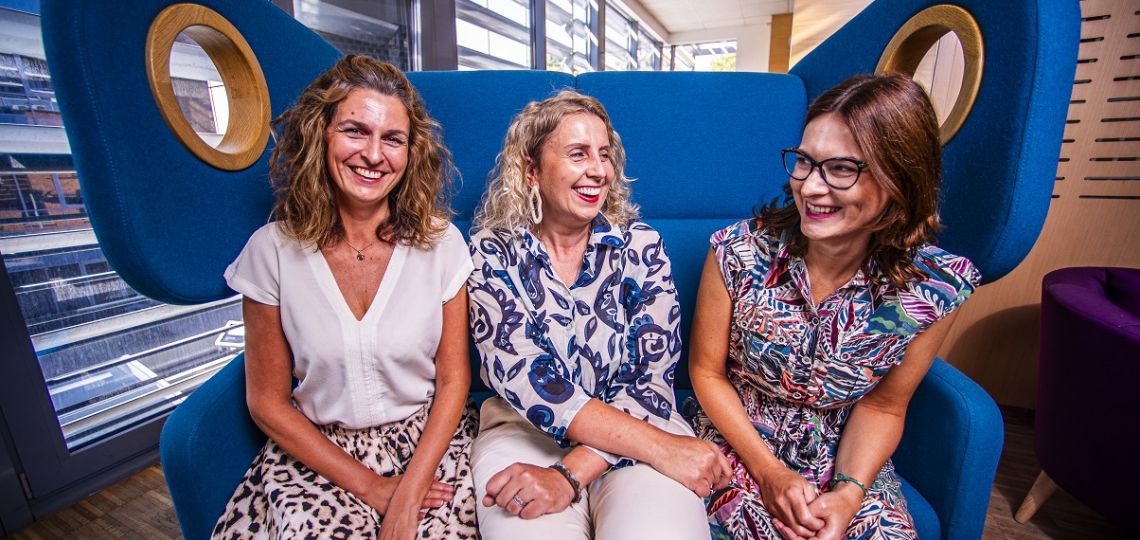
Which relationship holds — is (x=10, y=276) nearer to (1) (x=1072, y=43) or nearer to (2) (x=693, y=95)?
(2) (x=693, y=95)

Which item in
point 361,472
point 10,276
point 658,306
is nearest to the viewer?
point 361,472

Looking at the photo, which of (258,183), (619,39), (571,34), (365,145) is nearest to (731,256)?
(365,145)

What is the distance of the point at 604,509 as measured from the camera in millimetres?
986

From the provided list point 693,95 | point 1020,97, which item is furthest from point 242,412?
point 1020,97

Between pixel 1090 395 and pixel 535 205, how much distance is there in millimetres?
1687

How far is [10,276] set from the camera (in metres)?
1.62

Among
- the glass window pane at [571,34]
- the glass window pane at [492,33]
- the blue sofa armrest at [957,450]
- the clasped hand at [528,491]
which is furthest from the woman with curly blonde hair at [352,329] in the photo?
A: the glass window pane at [571,34]

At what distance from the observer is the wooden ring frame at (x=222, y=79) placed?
89cm

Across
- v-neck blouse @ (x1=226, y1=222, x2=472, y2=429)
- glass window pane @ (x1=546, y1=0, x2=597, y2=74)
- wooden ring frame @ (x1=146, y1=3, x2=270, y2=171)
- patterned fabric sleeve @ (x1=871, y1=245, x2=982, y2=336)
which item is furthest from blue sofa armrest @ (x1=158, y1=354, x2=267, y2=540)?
glass window pane @ (x1=546, y1=0, x2=597, y2=74)

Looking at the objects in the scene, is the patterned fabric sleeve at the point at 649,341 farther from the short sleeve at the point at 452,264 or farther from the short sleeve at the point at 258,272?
the short sleeve at the point at 258,272

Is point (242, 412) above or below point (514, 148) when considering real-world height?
below

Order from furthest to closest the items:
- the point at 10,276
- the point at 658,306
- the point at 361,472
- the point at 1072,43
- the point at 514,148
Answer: the point at 10,276
the point at 514,148
the point at 658,306
the point at 361,472
the point at 1072,43

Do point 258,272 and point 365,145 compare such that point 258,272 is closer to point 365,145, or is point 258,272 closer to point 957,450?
point 365,145

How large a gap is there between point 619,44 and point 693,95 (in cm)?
594
